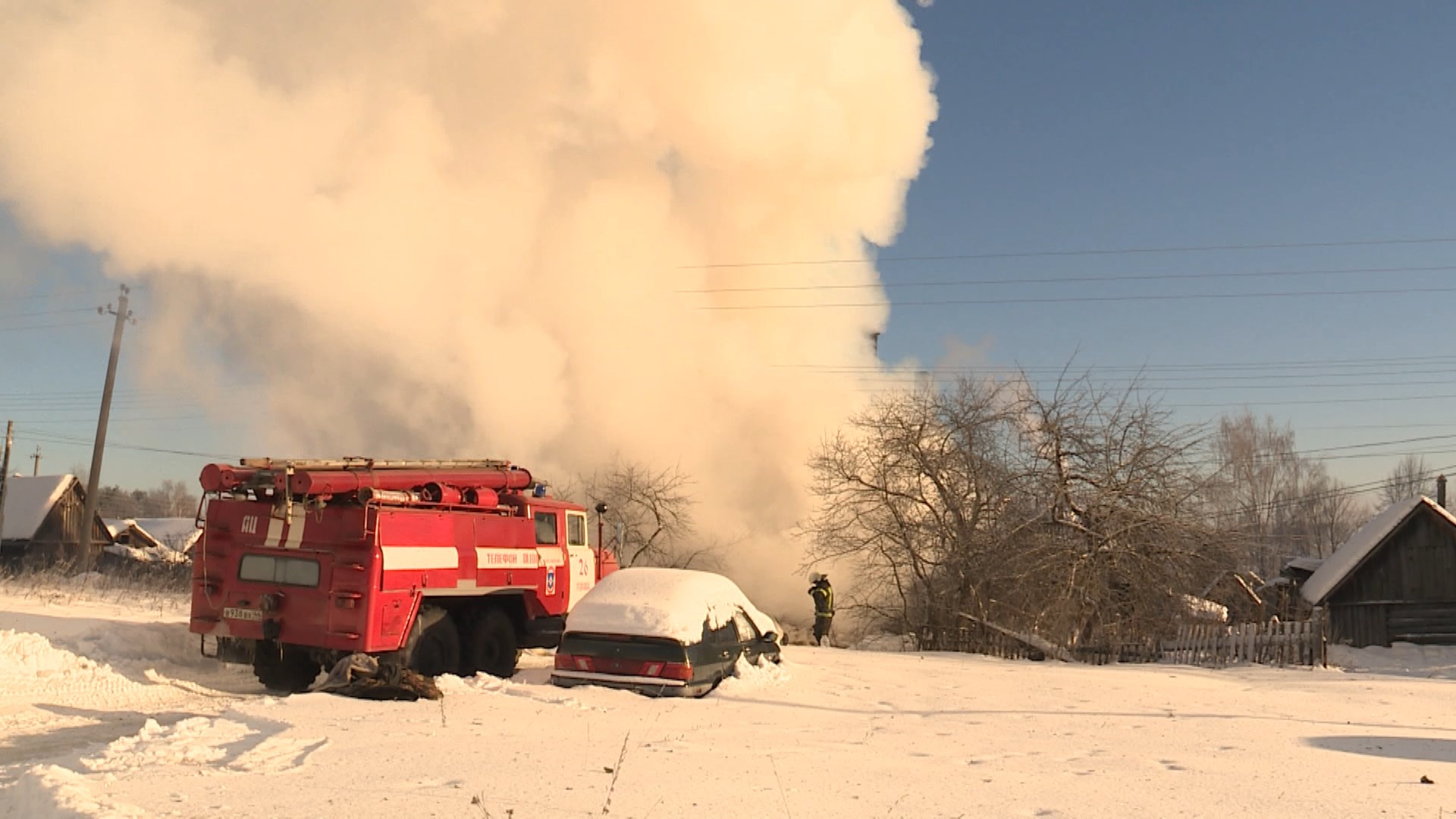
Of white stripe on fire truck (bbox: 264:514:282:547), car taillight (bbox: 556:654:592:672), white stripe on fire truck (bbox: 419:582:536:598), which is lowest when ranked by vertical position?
car taillight (bbox: 556:654:592:672)

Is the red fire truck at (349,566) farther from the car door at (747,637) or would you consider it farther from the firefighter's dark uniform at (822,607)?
the firefighter's dark uniform at (822,607)

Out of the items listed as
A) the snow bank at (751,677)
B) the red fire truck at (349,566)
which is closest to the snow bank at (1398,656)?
the snow bank at (751,677)

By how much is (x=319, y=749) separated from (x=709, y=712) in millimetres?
3491

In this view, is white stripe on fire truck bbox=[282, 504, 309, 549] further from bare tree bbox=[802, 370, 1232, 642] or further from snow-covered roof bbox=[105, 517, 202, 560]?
snow-covered roof bbox=[105, 517, 202, 560]

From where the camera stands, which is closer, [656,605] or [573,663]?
[573,663]

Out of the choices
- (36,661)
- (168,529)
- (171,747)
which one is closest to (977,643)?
(36,661)

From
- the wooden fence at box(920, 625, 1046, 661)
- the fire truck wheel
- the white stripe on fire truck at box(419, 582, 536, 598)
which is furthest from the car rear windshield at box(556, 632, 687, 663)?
the wooden fence at box(920, 625, 1046, 661)

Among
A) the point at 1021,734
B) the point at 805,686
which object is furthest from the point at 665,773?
the point at 805,686

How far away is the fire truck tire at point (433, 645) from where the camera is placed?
11534 mm

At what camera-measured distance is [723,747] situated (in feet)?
24.1

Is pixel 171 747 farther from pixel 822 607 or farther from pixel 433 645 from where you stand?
pixel 822 607

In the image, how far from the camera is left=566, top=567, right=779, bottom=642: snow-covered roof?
10.3 m

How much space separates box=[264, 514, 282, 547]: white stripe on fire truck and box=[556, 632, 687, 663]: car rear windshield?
3.41m

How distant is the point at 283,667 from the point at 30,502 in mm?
46827
